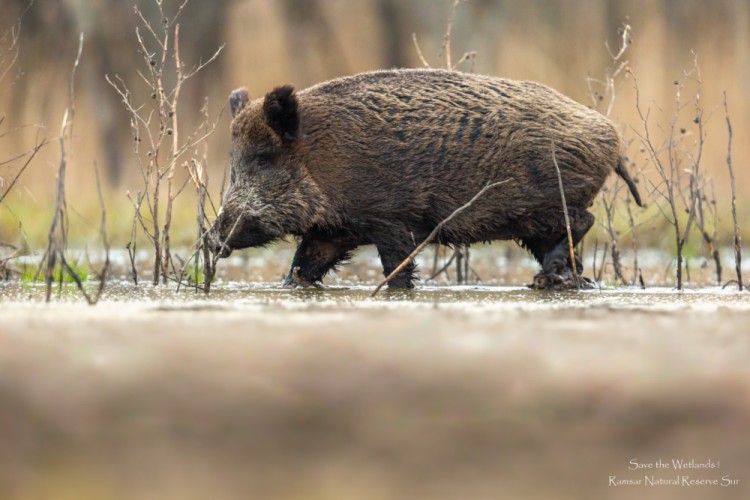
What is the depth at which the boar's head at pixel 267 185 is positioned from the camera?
20.7 ft

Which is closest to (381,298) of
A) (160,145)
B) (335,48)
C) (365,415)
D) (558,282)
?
(558,282)

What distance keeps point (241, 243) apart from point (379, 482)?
4.24m

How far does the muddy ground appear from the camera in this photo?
90.9 inches

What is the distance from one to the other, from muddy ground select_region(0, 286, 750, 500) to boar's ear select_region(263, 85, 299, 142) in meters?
3.31

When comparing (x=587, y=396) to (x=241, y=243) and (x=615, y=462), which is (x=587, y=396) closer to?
(x=615, y=462)

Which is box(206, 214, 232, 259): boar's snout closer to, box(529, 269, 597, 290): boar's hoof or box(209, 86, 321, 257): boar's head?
box(209, 86, 321, 257): boar's head

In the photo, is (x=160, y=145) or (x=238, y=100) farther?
(x=160, y=145)

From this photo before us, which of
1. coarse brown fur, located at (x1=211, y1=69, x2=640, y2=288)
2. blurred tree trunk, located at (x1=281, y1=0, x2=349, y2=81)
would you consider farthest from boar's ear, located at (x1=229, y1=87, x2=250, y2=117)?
blurred tree trunk, located at (x1=281, y1=0, x2=349, y2=81)

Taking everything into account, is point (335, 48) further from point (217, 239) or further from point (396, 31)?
point (217, 239)

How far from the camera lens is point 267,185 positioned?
638 centimetres

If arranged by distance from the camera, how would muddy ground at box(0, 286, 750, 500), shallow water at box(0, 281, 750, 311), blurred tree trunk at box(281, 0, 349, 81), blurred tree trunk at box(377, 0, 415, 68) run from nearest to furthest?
muddy ground at box(0, 286, 750, 500) → shallow water at box(0, 281, 750, 311) → blurred tree trunk at box(281, 0, 349, 81) → blurred tree trunk at box(377, 0, 415, 68)

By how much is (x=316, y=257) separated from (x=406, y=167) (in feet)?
2.69

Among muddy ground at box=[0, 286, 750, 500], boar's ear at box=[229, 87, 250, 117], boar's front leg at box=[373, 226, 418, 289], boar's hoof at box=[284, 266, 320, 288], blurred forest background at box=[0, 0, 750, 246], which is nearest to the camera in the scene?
muddy ground at box=[0, 286, 750, 500]

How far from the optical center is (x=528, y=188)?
20.8ft
